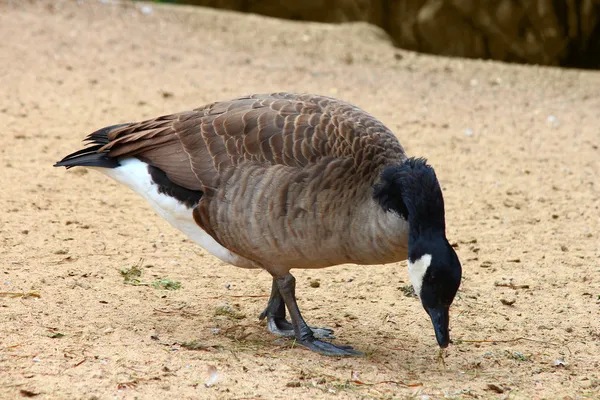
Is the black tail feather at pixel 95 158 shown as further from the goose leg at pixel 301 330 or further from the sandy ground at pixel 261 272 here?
the goose leg at pixel 301 330

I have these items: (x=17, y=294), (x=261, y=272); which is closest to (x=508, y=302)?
(x=261, y=272)

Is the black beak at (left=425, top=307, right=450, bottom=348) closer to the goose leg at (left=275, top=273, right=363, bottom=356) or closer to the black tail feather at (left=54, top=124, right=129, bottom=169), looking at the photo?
the goose leg at (left=275, top=273, right=363, bottom=356)

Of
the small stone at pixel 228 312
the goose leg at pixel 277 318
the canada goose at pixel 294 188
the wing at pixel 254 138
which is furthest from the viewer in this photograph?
the small stone at pixel 228 312

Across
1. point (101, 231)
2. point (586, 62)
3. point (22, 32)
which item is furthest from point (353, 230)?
point (586, 62)

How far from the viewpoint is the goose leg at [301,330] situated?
4.86 m

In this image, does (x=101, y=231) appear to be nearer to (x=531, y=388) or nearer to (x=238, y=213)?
(x=238, y=213)

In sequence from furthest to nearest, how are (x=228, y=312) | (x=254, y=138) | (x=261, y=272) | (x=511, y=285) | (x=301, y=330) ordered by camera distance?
(x=261, y=272)
(x=511, y=285)
(x=228, y=312)
(x=301, y=330)
(x=254, y=138)

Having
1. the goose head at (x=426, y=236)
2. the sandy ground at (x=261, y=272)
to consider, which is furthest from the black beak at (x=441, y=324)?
the sandy ground at (x=261, y=272)

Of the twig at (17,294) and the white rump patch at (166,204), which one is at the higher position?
the white rump patch at (166,204)

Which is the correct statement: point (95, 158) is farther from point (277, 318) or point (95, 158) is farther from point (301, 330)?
point (301, 330)

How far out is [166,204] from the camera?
4980 millimetres

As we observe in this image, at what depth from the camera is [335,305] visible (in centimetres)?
572

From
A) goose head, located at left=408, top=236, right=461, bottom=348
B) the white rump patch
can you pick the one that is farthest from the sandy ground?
the white rump patch

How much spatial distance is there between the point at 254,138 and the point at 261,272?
1827mm
